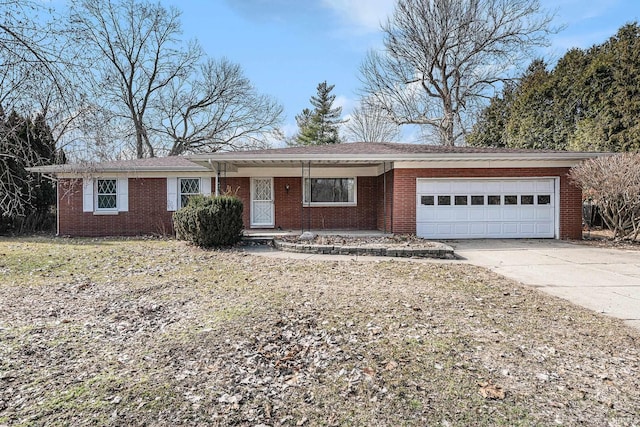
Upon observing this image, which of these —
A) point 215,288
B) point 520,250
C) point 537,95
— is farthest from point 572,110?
point 215,288

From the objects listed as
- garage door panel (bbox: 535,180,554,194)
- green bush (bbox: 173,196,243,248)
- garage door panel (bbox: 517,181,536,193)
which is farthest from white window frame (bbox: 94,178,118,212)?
garage door panel (bbox: 535,180,554,194)

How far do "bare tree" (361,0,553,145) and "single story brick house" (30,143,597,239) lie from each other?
1131 centimetres

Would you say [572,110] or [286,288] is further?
[572,110]

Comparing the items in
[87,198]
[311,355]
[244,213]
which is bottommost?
[311,355]

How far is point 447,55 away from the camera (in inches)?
873

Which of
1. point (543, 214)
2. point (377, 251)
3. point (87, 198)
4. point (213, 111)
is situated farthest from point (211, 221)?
point (213, 111)

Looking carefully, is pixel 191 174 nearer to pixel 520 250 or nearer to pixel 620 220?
pixel 520 250

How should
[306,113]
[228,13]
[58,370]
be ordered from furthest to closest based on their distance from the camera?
1. [306,113]
2. [228,13]
3. [58,370]

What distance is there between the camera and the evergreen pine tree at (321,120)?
35.1m

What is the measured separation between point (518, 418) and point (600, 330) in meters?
2.36

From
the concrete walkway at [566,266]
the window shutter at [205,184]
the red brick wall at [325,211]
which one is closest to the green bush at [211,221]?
the concrete walkway at [566,266]

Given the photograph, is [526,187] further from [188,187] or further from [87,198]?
[87,198]

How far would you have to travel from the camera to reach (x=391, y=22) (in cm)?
2244

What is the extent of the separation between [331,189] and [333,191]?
112 millimetres
